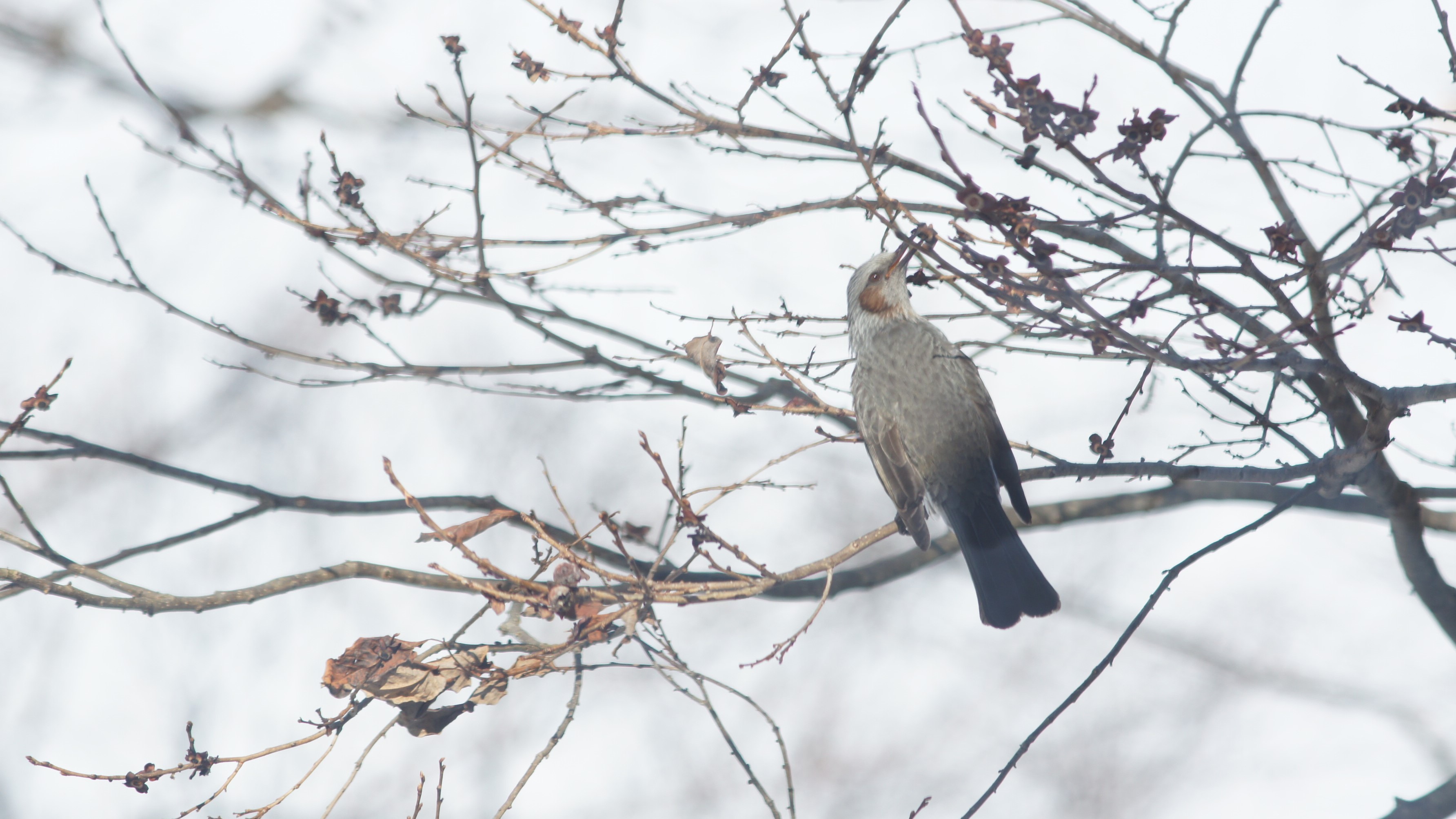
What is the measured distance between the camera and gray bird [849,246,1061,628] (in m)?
3.81

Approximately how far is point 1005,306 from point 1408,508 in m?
2.96

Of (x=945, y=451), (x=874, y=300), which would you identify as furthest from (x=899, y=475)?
(x=874, y=300)

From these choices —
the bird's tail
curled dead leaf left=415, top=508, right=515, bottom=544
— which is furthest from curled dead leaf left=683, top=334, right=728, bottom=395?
the bird's tail

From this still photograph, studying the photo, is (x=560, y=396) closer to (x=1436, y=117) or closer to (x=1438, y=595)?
(x=1436, y=117)

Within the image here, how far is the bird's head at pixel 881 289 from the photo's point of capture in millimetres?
4562

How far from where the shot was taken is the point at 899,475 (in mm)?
4051

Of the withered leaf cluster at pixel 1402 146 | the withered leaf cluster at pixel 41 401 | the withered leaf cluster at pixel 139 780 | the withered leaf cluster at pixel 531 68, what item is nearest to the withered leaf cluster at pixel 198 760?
the withered leaf cluster at pixel 139 780

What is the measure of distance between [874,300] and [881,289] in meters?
0.07

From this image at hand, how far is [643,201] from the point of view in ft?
13.3

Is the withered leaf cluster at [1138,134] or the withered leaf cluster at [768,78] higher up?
the withered leaf cluster at [768,78]

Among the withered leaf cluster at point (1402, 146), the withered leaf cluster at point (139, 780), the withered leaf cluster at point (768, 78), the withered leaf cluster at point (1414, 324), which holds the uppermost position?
the withered leaf cluster at point (768, 78)

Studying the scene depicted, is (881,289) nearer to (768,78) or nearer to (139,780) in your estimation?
(768,78)

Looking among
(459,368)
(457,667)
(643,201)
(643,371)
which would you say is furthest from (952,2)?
(459,368)

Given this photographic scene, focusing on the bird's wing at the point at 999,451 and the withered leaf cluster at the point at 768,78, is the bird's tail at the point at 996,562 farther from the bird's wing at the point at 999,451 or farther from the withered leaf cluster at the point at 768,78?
the withered leaf cluster at the point at 768,78
